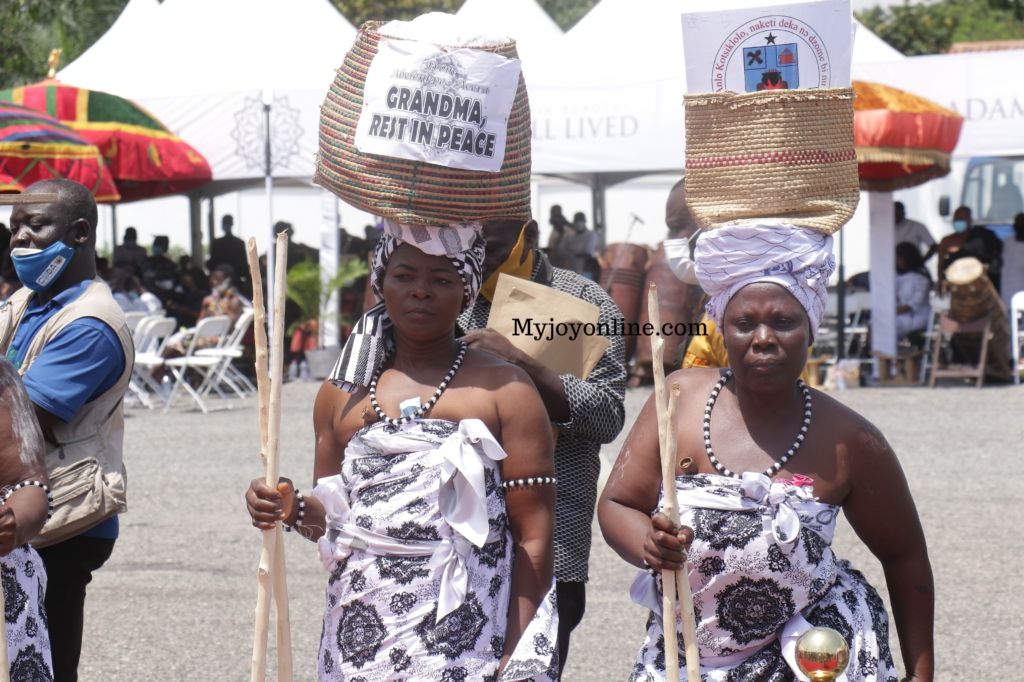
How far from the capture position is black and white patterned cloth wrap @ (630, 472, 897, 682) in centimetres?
239

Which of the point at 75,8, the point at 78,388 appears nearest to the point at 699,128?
the point at 78,388

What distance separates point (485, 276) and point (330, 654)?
118 cm

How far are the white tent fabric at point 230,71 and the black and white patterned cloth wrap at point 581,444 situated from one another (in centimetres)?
1073

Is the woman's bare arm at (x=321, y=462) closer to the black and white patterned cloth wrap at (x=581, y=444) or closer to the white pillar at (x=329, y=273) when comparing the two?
the black and white patterned cloth wrap at (x=581, y=444)

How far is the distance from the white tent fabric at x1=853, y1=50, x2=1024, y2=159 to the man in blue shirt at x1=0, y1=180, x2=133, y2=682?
1117cm

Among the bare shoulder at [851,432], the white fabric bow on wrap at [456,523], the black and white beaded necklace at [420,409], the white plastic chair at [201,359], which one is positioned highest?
the black and white beaded necklace at [420,409]

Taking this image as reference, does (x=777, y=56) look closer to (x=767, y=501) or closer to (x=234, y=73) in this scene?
(x=767, y=501)

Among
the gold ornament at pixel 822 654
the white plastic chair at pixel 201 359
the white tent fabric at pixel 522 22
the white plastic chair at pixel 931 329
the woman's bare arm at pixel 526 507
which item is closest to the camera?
the gold ornament at pixel 822 654

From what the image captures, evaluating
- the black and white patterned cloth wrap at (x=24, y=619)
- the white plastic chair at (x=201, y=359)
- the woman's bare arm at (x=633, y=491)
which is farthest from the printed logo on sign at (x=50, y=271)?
the white plastic chair at (x=201, y=359)

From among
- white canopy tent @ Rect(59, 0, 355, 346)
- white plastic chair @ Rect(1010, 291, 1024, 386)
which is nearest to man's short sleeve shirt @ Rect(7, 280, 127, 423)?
white canopy tent @ Rect(59, 0, 355, 346)

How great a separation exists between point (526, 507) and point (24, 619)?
1.14m

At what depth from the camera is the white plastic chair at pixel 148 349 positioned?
12586mm

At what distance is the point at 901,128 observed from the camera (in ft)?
40.6

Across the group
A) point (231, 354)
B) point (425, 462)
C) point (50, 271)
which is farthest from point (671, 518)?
point (231, 354)
